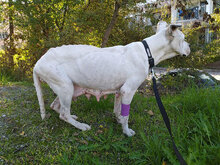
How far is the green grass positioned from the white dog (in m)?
0.35

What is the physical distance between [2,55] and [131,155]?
6528 mm

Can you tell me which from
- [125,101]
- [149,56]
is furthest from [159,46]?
[125,101]

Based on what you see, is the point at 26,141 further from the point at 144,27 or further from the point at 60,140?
the point at 144,27

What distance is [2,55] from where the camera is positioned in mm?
6766

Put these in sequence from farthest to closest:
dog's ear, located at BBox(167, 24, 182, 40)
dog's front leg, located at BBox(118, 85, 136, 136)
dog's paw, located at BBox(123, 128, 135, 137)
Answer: dog's paw, located at BBox(123, 128, 135, 137) < dog's front leg, located at BBox(118, 85, 136, 136) < dog's ear, located at BBox(167, 24, 182, 40)

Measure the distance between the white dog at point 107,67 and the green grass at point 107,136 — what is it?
35 cm

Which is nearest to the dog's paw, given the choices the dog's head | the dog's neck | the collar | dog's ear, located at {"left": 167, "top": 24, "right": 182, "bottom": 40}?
the collar

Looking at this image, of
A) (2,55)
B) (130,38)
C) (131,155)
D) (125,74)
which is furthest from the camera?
(2,55)

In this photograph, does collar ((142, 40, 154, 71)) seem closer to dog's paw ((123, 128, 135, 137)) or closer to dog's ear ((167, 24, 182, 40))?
dog's ear ((167, 24, 182, 40))

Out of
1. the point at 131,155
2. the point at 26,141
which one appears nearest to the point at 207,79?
the point at 131,155

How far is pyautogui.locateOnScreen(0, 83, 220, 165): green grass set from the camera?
6.82 ft

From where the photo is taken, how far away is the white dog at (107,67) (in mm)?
2527

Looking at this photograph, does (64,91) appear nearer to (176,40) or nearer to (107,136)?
(107,136)

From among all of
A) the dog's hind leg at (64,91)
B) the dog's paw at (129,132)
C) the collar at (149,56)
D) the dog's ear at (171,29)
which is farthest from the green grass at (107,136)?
the dog's ear at (171,29)
